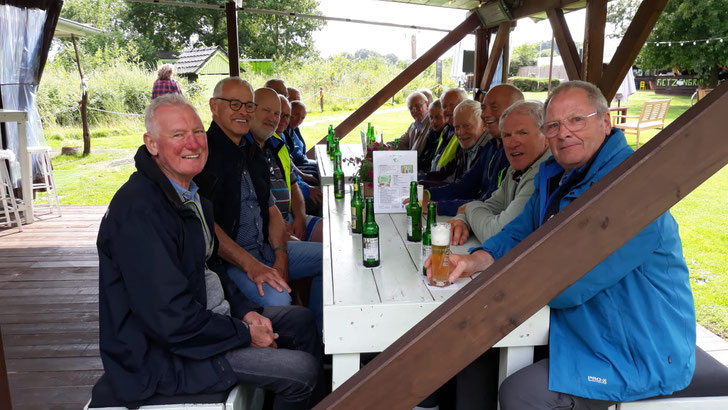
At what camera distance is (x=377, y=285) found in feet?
5.53

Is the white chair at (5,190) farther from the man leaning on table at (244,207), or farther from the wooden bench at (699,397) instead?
the wooden bench at (699,397)

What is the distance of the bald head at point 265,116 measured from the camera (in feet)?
10.8

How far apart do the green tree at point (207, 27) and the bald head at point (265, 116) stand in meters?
20.8

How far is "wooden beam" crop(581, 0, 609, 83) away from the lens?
3584 millimetres

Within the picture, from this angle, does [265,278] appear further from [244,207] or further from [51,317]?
[51,317]

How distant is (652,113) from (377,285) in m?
9.84

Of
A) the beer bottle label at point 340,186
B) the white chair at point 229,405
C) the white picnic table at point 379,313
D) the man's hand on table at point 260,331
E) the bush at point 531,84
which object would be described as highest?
the bush at point 531,84

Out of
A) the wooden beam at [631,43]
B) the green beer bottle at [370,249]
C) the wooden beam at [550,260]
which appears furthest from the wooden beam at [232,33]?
the wooden beam at [550,260]

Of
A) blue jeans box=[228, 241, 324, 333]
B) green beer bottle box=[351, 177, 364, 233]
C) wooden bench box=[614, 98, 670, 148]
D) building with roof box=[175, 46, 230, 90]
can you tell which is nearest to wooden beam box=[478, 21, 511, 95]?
blue jeans box=[228, 241, 324, 333]

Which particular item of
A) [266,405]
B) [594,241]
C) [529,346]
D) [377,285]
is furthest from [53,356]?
[594,241]

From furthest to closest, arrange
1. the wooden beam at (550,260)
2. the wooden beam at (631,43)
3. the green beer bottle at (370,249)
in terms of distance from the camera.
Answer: the wooden beam at (631,43) → the green beer bottle at (370,249) → the wooden beam at (550,260)

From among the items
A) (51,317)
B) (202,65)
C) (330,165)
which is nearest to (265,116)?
(330,165)

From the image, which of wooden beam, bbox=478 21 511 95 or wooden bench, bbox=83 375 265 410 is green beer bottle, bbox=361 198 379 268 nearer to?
Result: wooden bench, bbox=83 375 265 410

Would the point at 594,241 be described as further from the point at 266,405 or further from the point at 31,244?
the point at 31,244
